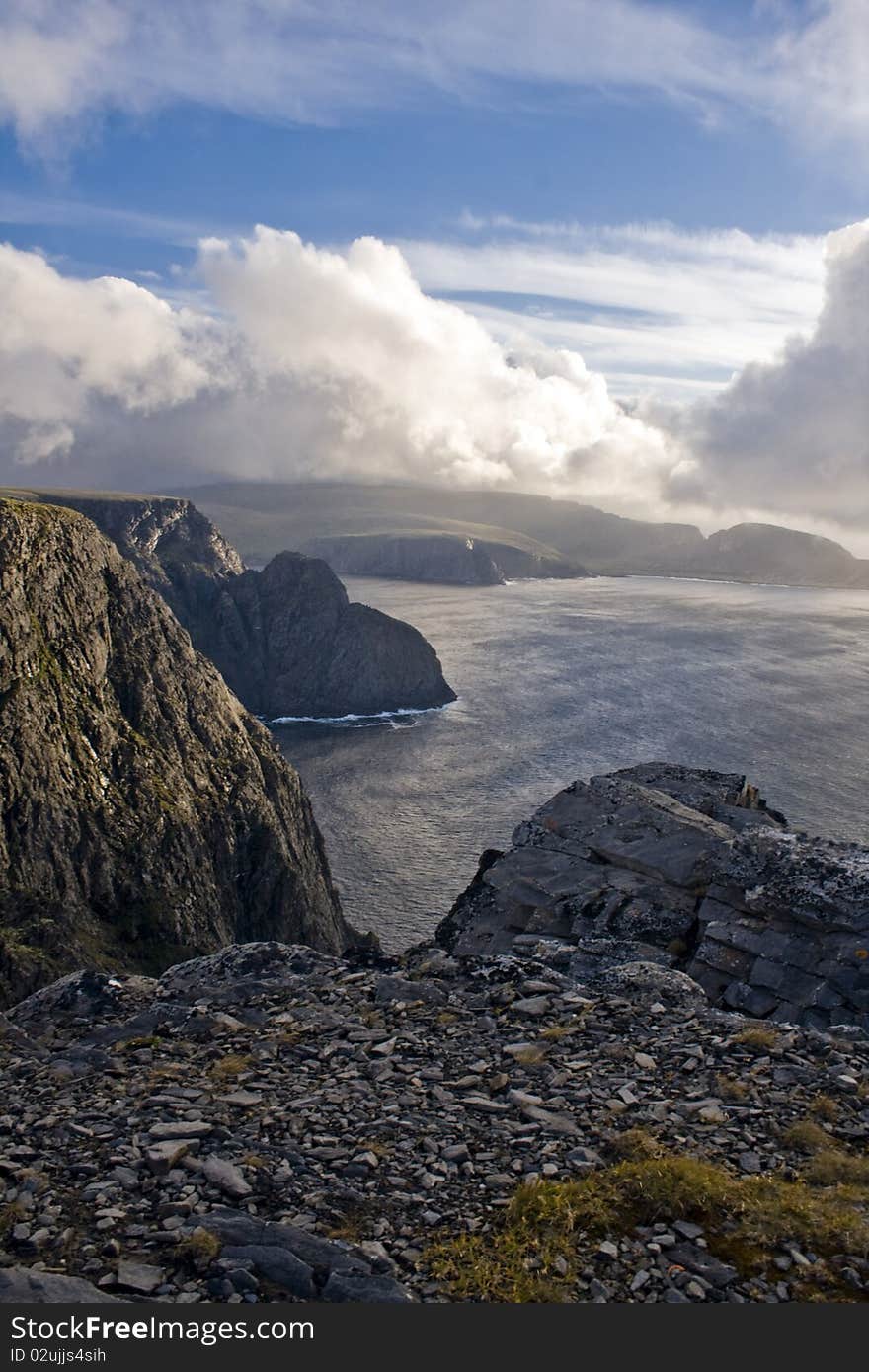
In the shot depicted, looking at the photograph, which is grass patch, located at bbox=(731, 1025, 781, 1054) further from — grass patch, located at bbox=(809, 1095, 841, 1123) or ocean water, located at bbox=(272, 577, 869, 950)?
ocean water, located at bbox=(272, 577, 869, 950)

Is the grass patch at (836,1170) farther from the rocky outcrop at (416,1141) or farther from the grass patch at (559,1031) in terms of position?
the grass patch at (559,1031)

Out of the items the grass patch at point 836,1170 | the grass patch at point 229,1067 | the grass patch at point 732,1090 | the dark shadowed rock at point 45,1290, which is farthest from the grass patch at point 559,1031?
the dark shadowed rock at point 45,1290

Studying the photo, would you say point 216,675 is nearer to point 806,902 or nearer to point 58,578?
point 58,578

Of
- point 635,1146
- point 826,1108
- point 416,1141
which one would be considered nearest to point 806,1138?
point 826,1108

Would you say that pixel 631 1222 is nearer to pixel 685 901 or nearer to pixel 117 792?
pixel 685 901

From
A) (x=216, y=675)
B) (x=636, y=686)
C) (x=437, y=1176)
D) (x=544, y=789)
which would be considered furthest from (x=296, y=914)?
(x=636, y=686)
